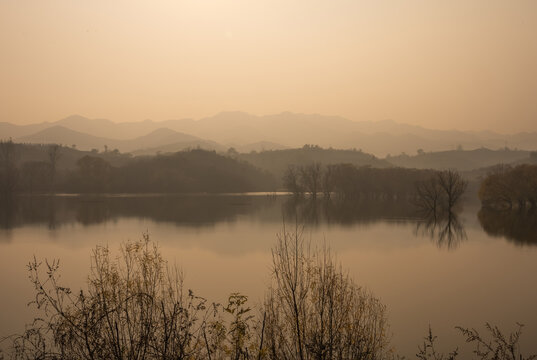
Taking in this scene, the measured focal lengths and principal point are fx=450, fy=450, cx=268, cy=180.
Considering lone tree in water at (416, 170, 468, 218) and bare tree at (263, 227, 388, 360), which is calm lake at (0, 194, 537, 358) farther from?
lone tree in water at (416, 170, 468, 218)

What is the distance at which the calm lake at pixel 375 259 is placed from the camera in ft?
71.9

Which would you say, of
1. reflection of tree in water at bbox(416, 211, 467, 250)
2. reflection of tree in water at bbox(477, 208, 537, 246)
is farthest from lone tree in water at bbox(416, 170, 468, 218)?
reflection of tree in water at bbox(477, 208, 537, 246)

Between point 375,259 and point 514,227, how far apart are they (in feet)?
105

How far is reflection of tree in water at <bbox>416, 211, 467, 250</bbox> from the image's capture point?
153 ft

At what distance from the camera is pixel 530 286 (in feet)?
93.1

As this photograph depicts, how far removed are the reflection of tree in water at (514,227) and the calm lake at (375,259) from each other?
0.13 m

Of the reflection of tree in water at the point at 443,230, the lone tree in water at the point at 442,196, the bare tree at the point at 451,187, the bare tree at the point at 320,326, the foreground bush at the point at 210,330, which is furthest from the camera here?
the lone tree in water at the point at 442,196

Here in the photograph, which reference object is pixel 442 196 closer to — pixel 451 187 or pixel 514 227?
pixel 451 187

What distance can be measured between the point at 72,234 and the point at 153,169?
13992 centimetres

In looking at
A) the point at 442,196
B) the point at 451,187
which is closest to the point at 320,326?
the point at 451,187

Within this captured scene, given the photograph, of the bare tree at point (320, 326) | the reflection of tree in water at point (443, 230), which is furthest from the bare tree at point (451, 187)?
the bare tree at point (320, 326)

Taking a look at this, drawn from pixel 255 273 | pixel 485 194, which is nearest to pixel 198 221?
pixel 255 273

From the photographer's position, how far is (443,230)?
56188 millimetres

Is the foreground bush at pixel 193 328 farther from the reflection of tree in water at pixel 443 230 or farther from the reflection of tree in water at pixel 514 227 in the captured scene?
the reflection of tree in water at pixel 514 227
